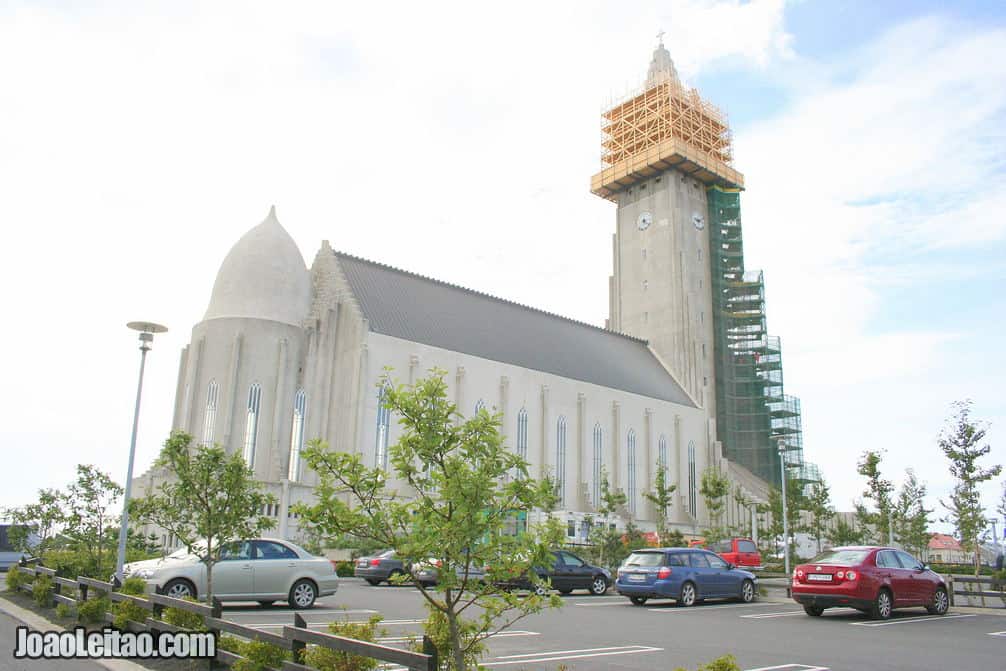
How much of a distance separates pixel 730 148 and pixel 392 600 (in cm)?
6869

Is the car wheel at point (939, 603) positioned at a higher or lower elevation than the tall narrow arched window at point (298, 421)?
lower

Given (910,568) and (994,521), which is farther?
(994,521)

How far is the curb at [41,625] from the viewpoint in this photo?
8750 millimetres

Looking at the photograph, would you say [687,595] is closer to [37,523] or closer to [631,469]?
[37,523]

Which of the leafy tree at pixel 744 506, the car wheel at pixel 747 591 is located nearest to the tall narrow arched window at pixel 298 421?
the leafy tree at pixel 744 506

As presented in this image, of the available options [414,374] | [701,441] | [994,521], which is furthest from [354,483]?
[701,441]

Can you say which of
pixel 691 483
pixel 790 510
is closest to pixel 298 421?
pixel 790 510

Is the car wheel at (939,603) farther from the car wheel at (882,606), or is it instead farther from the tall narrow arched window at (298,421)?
the tall narrow arched window at (298,421)

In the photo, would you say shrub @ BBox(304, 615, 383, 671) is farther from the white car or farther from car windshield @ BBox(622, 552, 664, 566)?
car windshield @ BBox(622, 552, 664, 566)

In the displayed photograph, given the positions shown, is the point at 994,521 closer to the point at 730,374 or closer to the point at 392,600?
the point at 392,600

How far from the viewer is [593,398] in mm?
54812

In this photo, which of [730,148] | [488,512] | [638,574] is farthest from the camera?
[730,148]

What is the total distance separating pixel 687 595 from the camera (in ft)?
62.6

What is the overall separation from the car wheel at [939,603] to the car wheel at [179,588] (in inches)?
624
